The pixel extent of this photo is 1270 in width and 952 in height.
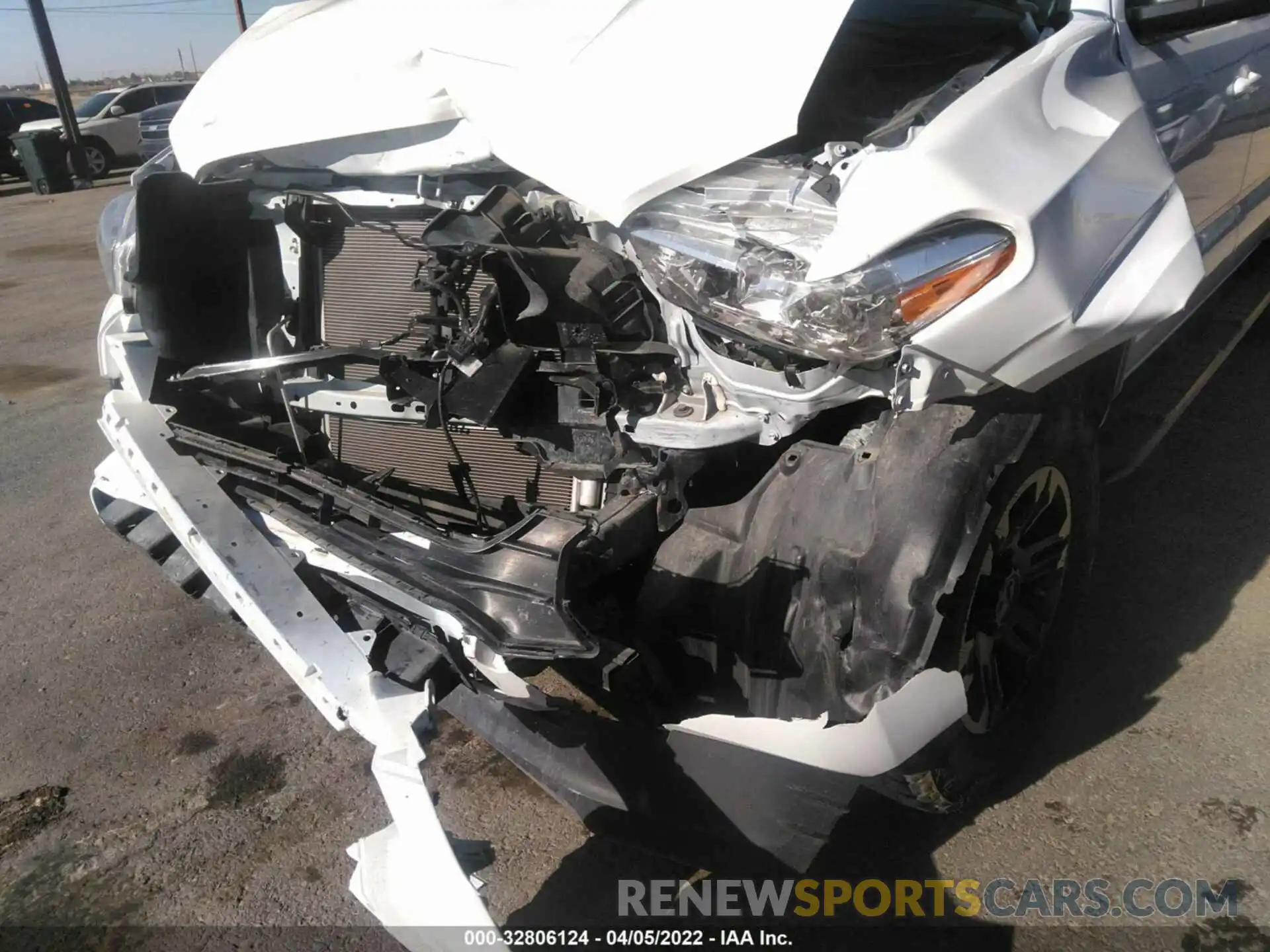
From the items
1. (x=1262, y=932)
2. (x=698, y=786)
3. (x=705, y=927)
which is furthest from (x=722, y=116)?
(x=1262, y=932)

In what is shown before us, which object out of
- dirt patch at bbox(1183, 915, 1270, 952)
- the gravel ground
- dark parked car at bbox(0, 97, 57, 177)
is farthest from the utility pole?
dirt patch at bbox(1183, 915, 1270, 952)

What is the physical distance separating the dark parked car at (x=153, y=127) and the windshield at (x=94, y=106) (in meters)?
1.13

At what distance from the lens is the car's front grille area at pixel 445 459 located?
2496 millimetres

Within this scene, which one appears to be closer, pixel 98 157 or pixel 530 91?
pixel 530 91

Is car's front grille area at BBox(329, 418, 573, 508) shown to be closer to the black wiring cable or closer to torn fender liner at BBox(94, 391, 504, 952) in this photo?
the black wiring cable

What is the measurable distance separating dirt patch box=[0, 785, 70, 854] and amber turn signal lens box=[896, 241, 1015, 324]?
8.34 ft

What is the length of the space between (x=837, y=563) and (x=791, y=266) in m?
0.64

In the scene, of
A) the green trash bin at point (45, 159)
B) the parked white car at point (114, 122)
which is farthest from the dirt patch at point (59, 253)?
the parked white car at point (114, 122)

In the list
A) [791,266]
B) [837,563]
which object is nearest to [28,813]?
[837,563]

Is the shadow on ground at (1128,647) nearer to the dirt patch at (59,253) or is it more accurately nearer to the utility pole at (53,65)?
the dirt patch at (59,253)

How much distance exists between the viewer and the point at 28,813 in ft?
8.62

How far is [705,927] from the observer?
2211 mm

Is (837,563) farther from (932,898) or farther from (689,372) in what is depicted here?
(932,898)

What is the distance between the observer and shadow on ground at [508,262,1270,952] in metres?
2.15
